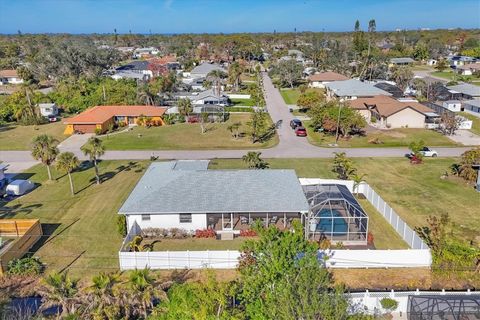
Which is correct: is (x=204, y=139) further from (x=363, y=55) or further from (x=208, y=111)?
(x=363, y=55)

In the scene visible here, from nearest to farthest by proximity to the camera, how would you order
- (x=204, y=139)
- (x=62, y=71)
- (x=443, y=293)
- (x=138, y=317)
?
1. (x=138, y=317)
2. (x=443, y=293)
3. (x=204, y=139)
4. (x=62, y=71)

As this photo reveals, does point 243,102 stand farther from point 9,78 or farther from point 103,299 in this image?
point 9,78

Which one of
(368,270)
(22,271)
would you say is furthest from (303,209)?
(22,271)

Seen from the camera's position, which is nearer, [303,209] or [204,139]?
[303,209]

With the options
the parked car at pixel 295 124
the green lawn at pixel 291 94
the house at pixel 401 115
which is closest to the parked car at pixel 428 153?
the house at pixel 401 115

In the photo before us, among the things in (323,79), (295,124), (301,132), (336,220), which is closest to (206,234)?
(336,220)

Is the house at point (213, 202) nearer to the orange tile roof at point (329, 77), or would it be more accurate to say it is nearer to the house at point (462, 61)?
the orange tile roof at point (329, 77)
